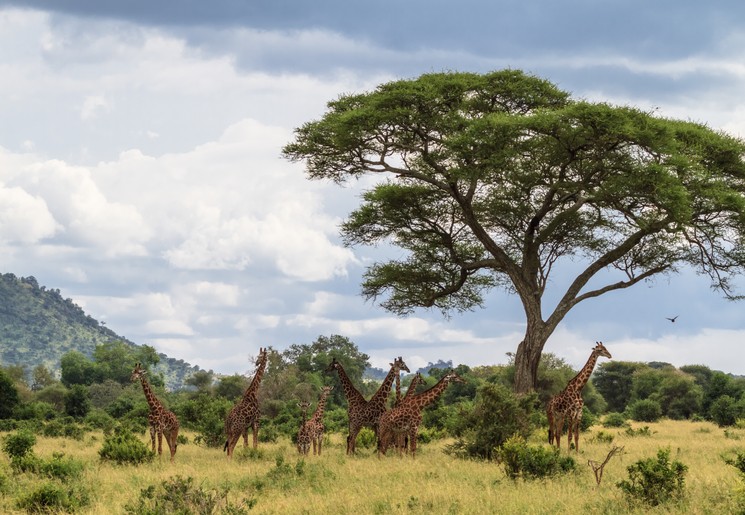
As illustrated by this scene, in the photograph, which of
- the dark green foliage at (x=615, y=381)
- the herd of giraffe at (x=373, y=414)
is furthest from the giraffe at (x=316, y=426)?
the dark green foliage at (x=615, y=381)

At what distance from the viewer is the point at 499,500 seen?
15.5 metres

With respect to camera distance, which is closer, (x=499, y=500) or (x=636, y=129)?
(x=499, y=500)

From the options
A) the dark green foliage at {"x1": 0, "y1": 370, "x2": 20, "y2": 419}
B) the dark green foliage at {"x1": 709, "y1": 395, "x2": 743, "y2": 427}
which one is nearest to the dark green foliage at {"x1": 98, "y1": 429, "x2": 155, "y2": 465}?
the dark green foliage at {"x1": 0, "y1": 370, "x2": 20, "y2": 419}

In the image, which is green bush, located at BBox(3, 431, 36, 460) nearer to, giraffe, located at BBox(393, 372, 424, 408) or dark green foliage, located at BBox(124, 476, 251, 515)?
dark green foliage, located at BBox(124, 476, 251, 515)

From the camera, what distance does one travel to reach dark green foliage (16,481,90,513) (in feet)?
51.0

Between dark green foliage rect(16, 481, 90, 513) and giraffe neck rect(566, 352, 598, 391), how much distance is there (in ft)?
42.2

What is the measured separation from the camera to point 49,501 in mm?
15695

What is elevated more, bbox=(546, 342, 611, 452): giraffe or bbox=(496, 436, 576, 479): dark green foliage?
bbox=(546, 342, 611, 452): giraffe

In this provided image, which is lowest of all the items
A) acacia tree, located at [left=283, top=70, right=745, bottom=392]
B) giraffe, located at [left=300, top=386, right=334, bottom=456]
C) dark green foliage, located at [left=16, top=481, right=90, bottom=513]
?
dark green foliage, located at [left=16, top=481, right=90, bottom=513]

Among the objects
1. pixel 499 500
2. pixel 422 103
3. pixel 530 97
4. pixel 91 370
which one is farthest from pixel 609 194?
pixel 91 370

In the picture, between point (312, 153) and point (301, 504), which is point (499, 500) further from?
point (312, 153)

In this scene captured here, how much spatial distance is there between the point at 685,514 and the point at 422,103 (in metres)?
21.2

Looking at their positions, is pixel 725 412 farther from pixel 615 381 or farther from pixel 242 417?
pixel 615 381

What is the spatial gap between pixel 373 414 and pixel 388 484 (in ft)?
16.3
